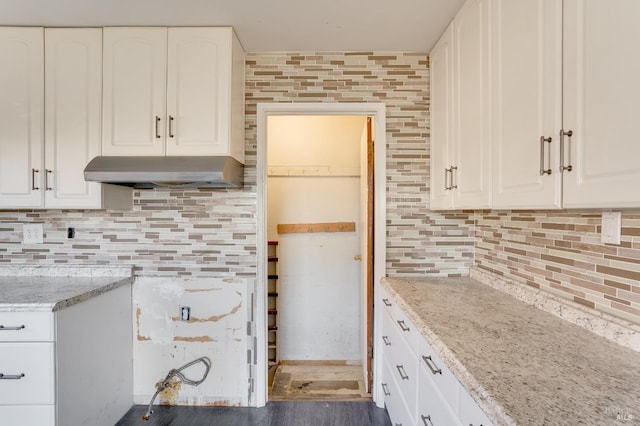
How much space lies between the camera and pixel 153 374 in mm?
2162

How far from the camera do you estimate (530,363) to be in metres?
0.97

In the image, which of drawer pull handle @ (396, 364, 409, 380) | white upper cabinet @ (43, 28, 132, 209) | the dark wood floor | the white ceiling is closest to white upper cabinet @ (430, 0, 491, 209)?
the white ceiling

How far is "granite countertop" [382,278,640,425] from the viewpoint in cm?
75

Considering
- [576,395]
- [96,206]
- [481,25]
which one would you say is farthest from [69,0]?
[576,395]

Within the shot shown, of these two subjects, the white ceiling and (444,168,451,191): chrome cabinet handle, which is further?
(444,168,451,191): chrome cabinet handle

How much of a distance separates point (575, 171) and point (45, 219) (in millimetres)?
2722

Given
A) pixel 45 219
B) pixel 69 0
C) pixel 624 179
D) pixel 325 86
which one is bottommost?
pixel 45 219

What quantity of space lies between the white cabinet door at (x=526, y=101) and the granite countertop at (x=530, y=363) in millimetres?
452

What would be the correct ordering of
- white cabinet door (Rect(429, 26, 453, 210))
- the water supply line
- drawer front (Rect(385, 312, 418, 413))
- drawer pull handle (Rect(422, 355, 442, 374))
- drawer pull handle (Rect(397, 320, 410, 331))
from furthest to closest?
1. the water supply line
2. white cabinet door (Rect(429, 26, 453, 210))
3. drawer pull handle (Rect(397, 320, 410, 331))
4. drawer front (Rect(385, 312, 418, 413))
5. drawer pull handle (Rect(422, 355, 442, 374))

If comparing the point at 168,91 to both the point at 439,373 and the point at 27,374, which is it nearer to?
the point at 27,374

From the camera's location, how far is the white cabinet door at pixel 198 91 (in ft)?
6.12

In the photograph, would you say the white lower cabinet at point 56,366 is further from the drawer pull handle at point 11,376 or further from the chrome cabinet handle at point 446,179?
the chrome cabinet handle at point 446,179

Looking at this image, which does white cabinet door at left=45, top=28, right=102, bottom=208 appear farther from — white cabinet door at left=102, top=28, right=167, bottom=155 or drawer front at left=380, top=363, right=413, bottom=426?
drawer front at left=380, top=363, right=413, bottom=426

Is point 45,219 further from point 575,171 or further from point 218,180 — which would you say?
point 575,171
